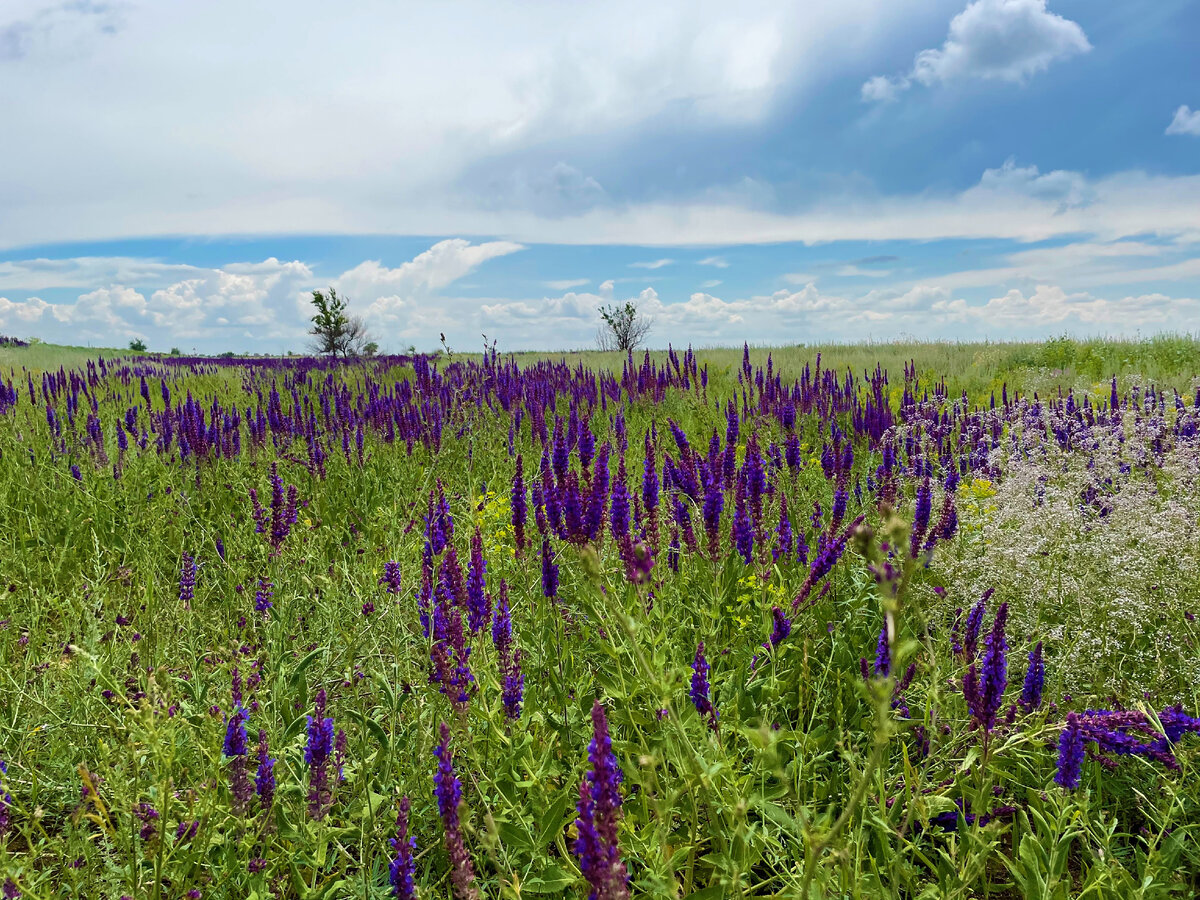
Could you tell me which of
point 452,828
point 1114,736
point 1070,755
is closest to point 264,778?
point 452,828

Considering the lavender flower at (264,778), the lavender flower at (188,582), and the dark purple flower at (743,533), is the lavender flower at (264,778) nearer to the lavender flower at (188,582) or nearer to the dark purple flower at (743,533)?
the lavender flower at (188,582)

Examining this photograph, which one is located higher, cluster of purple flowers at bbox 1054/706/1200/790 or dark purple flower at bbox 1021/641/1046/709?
dark purple flower at bbox 1021/641/1046/709

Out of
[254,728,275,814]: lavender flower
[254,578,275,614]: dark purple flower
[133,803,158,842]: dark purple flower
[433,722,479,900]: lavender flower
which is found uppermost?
[433,722,479,900]: lavender flower

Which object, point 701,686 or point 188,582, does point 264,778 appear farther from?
point 188,582

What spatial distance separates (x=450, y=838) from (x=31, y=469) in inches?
226

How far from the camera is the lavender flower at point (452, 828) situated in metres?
1.05

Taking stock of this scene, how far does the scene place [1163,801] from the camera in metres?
1.78

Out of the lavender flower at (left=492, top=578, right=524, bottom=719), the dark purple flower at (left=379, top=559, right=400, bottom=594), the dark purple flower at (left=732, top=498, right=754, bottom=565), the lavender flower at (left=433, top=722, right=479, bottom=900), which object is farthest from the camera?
the dark purple flower at (left=732, top=498, right=754, bottom=565)

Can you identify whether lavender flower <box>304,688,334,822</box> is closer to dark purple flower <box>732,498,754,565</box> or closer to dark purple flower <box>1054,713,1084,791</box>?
dark purple flower <box>732,498,754,565</box>

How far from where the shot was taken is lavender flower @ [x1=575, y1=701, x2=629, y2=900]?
891 millimetres

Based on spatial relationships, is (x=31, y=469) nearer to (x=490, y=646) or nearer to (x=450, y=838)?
(x=490, y=646)

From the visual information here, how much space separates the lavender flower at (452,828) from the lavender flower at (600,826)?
0.22 m

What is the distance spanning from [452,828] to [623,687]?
1.82ft

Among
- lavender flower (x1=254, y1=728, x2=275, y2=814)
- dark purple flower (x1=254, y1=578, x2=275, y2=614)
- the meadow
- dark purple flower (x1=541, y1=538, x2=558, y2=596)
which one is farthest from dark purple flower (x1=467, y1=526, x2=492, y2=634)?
dark purple flower (x1=254, y1=578, x2=275, y2=614)
